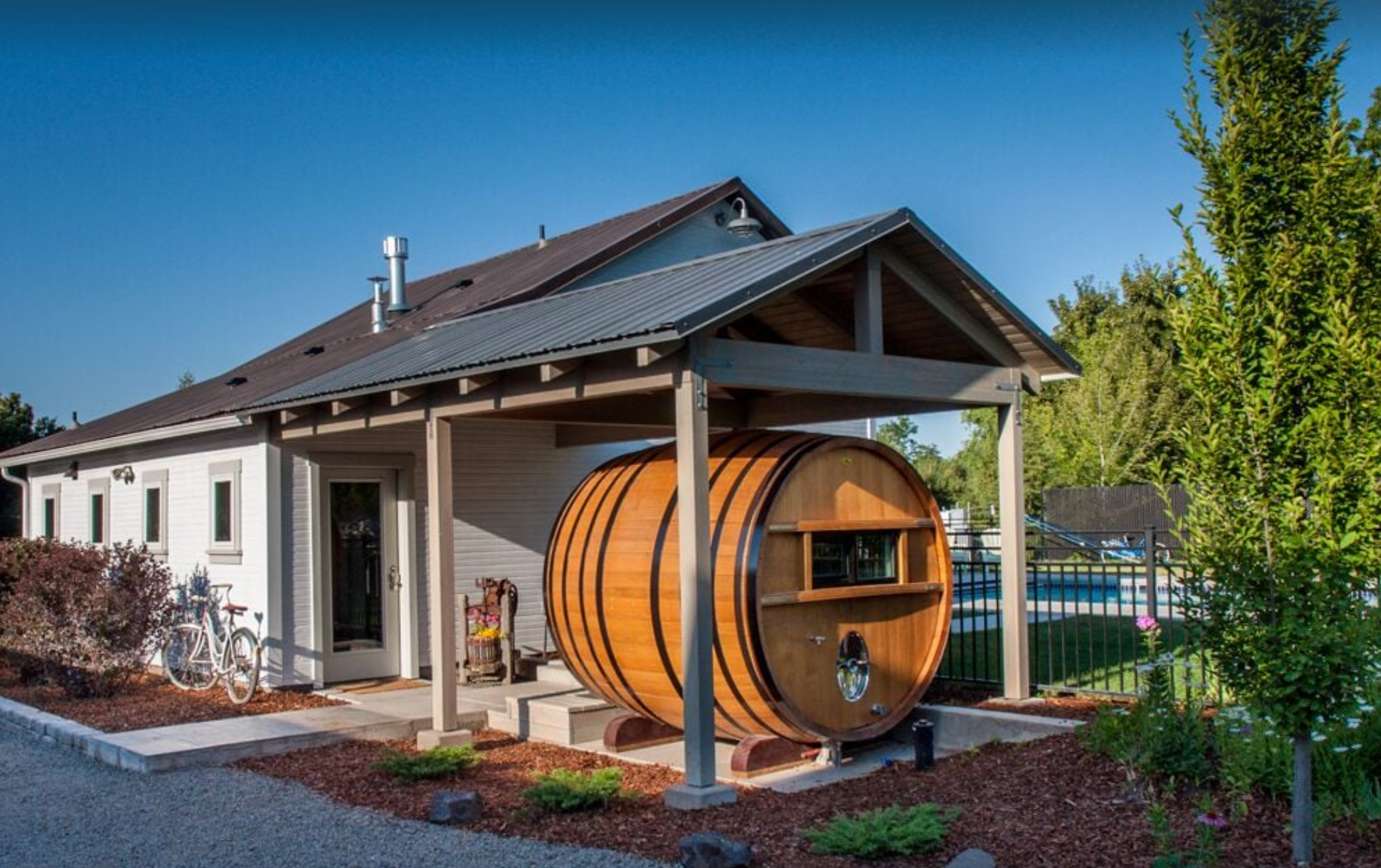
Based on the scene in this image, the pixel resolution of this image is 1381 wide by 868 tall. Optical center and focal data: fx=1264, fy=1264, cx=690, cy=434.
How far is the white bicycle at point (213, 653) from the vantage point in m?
11.7

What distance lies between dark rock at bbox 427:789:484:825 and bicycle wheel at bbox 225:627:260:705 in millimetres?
4723

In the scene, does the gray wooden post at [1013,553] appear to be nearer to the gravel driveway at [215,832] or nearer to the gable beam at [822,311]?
the gable beam at [822,311]

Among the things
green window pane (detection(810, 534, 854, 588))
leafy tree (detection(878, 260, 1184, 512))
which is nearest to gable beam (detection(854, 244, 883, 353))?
green window pane (detection(810, 534, 854, 588))

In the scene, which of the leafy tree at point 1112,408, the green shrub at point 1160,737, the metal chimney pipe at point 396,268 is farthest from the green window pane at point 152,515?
the leafy tree at point 1112,408

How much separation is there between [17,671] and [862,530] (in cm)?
1046

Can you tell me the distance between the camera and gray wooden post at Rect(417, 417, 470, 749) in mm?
9375

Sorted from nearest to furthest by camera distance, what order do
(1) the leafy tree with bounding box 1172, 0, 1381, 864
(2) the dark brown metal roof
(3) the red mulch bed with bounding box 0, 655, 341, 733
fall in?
(1) the leafy tree with bounding box 1172, 0, 1381, 864
(3) the red mulch bed with bounding box 0, 655, 341, 733
(2) the dark brown metal roof

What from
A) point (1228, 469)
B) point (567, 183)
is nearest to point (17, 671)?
point (567, 183)

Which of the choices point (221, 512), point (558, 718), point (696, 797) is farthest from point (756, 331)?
point (221, 512)

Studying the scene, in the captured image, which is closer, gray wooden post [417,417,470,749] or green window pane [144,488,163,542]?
gray wooden post [417,417,470,749]

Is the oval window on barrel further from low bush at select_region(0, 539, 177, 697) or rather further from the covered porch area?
low bush at select_region(0, 539, 177, 697)

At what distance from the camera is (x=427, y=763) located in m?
8.34

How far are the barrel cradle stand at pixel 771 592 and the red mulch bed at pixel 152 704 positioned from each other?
3366 mm

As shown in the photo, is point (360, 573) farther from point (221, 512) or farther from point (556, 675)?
point (556, 675)
